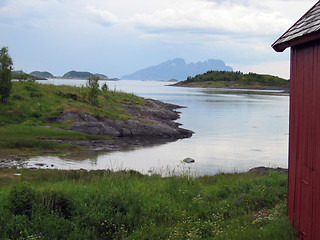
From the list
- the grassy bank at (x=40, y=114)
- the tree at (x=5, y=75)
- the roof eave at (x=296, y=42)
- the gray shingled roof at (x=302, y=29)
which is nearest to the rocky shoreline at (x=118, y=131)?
the grassy bank at (x=40, y=114)

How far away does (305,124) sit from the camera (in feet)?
27.5

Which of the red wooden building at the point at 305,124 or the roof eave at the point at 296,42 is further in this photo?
the red wooden building at the point at 305,124

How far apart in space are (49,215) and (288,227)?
638cm

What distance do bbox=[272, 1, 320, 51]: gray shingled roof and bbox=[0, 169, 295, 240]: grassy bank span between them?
14.1 ft

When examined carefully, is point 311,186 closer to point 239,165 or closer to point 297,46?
point 297,46

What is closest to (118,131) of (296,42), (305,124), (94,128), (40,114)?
(94,128)

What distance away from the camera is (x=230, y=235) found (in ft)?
29.9

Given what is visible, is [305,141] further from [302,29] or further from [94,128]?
[94,128]

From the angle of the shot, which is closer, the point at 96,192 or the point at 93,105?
the point at 96,192

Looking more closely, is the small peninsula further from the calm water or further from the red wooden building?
the red wooden building

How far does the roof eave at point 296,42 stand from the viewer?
7.34 m

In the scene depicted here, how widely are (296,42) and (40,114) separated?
32222 millimetres

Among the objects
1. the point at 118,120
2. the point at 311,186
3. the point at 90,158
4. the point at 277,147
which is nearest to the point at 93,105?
the point at 118,120

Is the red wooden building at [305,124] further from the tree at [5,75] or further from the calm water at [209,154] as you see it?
the tree at [5,75]
